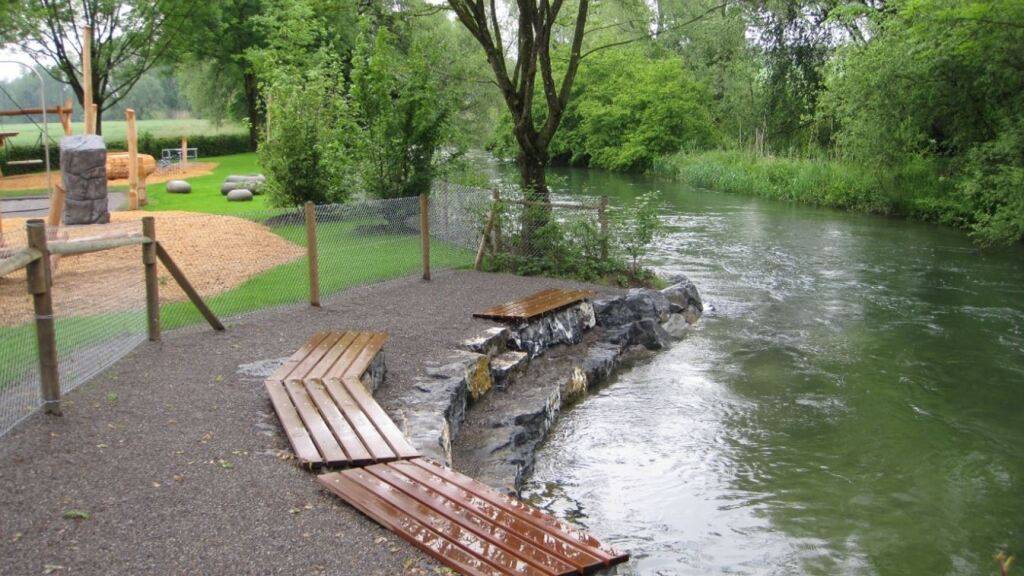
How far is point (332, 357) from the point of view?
875 centimetres

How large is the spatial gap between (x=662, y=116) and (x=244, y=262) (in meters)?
32.9

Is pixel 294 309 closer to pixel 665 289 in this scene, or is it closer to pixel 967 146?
pixel 665 289

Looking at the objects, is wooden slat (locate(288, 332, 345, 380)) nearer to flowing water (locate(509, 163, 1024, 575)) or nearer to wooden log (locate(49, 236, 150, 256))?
wooden log (locate(49, 236, 150, 256))

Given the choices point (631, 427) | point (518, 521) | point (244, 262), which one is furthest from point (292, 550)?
point (244, 262)

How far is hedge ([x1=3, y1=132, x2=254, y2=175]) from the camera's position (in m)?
33.8

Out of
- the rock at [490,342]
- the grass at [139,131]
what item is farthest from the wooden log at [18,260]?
the grass at [139,131]

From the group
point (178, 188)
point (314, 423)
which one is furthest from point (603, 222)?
point (178, 188)

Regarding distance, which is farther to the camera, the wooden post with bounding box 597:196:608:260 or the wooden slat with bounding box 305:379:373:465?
the wooden post with bounding box 597:196:608:260

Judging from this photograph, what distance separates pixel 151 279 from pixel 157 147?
32744mm

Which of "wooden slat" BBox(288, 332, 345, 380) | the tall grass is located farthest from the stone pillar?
the tall grass

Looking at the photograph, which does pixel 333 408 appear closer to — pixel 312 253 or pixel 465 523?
pixel 465 523

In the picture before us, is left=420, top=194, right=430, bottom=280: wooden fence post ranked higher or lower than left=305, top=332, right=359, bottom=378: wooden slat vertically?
higher

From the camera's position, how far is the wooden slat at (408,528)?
479cm

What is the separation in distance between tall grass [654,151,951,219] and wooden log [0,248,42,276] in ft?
83.2
